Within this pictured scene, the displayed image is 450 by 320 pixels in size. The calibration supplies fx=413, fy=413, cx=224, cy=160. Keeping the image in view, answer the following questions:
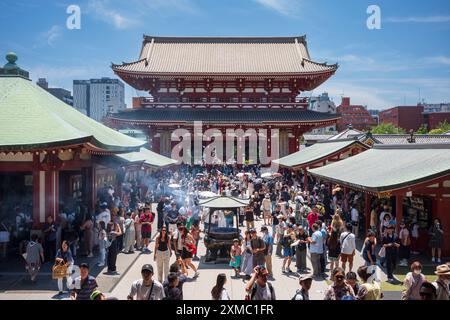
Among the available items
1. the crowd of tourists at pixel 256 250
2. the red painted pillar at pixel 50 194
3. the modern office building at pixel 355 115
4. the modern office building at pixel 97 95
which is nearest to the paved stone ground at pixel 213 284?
the crowd of tourists at pixel 256 250

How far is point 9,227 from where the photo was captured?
15047 millimetres

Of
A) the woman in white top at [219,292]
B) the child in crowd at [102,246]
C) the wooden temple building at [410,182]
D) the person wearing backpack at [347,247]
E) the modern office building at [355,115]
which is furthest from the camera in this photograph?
the modern office building at [355,115]

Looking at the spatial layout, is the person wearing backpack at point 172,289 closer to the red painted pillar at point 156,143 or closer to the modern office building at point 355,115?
the red painted pillar at point 156,143

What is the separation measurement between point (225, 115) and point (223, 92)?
13.3 feet

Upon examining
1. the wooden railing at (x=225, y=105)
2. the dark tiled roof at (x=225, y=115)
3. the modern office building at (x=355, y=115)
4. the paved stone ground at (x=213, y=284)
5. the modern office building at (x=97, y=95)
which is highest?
the modern office building at (x=97, y=95)

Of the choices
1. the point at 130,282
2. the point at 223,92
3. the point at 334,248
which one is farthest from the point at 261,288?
the point at 223,92

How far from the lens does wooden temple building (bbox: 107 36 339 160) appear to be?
134 ft

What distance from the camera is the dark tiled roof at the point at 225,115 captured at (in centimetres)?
4044

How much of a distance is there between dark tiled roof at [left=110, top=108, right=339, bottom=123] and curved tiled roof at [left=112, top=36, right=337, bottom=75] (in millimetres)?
3953

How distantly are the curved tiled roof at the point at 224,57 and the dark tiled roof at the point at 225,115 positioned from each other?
3.95 m

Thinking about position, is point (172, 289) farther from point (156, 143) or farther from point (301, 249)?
point (156, 143)

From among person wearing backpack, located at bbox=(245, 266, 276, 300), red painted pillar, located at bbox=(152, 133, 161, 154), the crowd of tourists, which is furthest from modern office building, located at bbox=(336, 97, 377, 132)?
person wearing backpack, located at bbox=(245, 266, 276, 300)

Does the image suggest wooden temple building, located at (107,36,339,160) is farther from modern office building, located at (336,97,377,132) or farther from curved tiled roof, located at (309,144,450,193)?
modern office building, located at (336,97,377,132)
